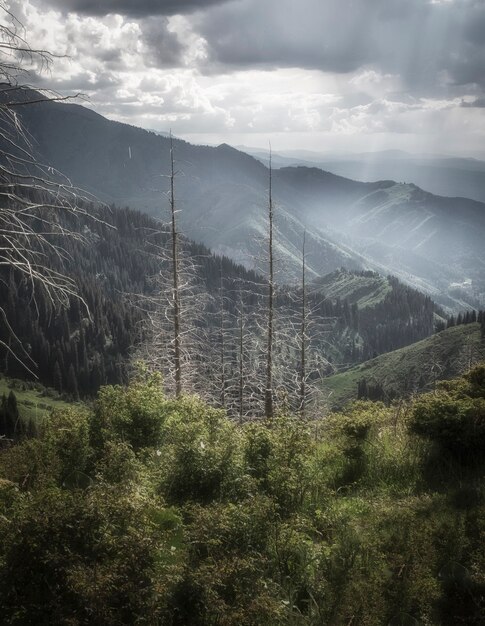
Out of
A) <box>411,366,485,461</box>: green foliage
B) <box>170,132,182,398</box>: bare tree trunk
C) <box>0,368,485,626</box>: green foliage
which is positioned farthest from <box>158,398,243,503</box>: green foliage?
<box>170,132,182,398</box>: bare tree trunk

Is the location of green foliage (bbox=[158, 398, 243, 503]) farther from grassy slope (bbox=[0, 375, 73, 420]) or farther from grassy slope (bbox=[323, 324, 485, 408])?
grassy slope (bbox=[323, 324, 485, 408])

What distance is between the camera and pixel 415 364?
159625 millimetres

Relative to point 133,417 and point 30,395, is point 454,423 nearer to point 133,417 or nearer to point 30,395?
point 133,417

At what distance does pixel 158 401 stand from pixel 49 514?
7748 mm

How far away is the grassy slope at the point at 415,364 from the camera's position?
145625 millimetres

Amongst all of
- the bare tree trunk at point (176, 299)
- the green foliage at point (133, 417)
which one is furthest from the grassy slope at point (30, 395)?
the green foliage at point (133, 417)

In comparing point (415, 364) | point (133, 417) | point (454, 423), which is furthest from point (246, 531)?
point (415, 364)

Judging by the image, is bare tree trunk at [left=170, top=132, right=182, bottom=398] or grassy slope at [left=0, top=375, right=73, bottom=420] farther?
grassy slope at [left=0, top=375, right=73, bottom=420]

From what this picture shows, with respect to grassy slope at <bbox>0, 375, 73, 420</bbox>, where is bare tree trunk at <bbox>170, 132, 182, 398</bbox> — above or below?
above

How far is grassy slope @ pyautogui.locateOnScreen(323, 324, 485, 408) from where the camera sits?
14562 centimetres

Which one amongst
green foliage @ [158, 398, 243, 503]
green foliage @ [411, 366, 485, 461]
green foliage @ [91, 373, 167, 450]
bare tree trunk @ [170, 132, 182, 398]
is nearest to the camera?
green foliage @ [158, 398, 243, 503]

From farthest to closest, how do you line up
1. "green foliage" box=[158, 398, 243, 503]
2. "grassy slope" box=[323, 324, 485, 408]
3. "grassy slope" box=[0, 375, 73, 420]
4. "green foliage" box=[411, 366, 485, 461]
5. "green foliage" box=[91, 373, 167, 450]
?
1. "grassy slope" box=[323, 324, 485, 408]
2. "grassy slope" box=[0, 375, 73, 420]
3. "green foliage" box=[91, 373, 167, 450]
4. "green foliage" box=[411, 366, 485, 461]
5. "green foliage" box=[158, 398, 243, 503]

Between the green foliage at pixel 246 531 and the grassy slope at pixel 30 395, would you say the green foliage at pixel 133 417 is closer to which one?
the green foliage at pixel 246 531

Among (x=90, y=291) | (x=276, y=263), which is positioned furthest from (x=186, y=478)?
(x=90, y=291)
